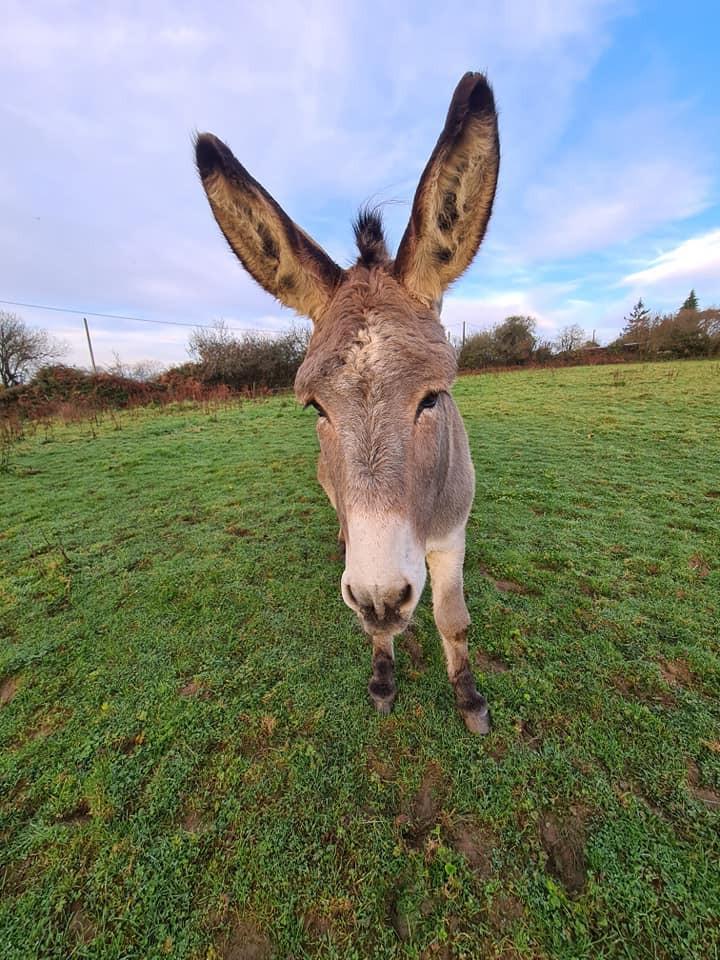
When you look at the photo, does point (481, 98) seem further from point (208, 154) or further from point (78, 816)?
point (78, 816)

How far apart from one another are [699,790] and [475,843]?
148cm

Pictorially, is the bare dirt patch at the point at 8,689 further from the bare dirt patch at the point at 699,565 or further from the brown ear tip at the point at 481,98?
the bare dirt patch at the point at 699,565

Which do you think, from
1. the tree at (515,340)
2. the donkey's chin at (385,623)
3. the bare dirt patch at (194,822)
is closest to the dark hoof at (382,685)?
the bare dirt patch at (194,822)

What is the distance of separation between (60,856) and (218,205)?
3.97 meters

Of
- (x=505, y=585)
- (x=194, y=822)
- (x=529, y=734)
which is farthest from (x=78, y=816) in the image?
(x=505, y=585)

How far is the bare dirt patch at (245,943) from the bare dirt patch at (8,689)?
2698mm

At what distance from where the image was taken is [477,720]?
2.67 metres

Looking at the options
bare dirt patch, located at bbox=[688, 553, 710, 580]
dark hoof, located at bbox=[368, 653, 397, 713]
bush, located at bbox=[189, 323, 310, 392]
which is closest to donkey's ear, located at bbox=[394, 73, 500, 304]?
dark hoof, located at bbox=[368, 653, 397, 713]

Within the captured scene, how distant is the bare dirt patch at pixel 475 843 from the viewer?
1932mm

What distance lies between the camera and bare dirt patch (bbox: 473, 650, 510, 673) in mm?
3189

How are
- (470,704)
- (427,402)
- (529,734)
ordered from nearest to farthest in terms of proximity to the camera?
(427,402) → (529,734) → (470,704)

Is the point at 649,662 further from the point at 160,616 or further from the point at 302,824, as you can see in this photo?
the point at 160,616

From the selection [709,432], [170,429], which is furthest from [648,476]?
[170,429]

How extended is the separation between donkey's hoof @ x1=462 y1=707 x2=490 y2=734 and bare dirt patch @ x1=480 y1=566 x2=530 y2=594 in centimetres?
181
